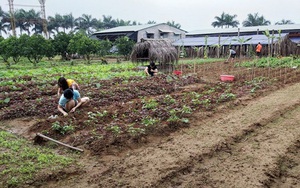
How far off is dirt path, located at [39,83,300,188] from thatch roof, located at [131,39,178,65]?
30.4ft

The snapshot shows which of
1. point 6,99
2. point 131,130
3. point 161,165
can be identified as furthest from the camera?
point 6,99

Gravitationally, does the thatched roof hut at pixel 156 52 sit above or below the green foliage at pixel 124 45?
below

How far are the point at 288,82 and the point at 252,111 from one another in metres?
5.27

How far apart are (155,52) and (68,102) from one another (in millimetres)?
8847

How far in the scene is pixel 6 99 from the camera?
26.1ft

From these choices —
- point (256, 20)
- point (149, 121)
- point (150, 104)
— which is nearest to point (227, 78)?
point (150, 104)

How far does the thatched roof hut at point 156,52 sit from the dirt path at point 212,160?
30.4 ft

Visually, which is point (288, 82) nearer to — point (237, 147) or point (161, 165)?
point (237, 147)

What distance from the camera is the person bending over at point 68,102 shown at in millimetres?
6425

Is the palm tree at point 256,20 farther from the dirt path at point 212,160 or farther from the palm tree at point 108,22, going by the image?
the dirt path at point 212,160

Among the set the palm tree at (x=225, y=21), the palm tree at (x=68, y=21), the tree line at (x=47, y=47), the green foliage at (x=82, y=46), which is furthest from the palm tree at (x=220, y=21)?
the green foliage at (x=82, y=46)


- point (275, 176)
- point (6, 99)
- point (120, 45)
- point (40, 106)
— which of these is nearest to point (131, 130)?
point (275, 176)

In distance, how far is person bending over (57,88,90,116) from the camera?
643cm

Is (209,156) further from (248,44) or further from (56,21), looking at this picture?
(56,21)
